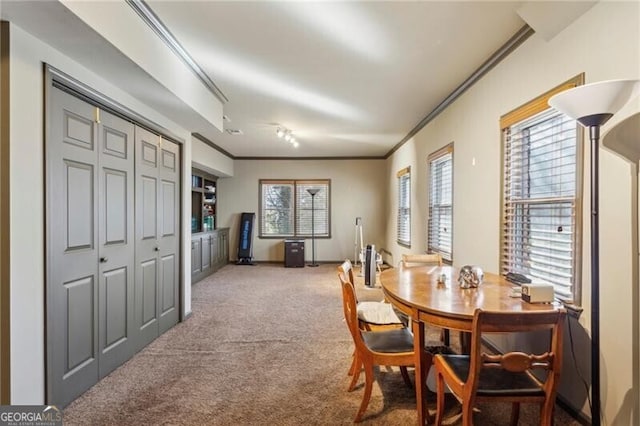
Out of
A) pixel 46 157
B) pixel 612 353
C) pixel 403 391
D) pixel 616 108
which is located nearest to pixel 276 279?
pixel 403 391

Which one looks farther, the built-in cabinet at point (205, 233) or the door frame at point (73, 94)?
the built-in cabinet at point (205, 233)

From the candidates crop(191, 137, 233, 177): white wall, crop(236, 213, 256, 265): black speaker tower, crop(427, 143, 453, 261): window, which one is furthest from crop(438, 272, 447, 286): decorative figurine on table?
crop(236, 213, 256, 265): black speaker tower

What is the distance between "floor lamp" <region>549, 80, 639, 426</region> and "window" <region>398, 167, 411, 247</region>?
13.9ft

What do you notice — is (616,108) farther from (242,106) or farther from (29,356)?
→ (242,106)

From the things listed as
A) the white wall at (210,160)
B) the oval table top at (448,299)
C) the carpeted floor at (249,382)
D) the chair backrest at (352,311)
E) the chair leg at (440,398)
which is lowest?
the carpeted floor at (249,382)

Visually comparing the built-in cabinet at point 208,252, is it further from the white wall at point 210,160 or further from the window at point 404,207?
the window at point 404,207

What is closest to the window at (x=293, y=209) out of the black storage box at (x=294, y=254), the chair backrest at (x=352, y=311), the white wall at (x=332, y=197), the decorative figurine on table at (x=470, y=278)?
the white wall at (x=332, y=197)

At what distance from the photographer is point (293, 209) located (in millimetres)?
7895

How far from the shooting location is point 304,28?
2.39 m

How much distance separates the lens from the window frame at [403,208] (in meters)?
5.75

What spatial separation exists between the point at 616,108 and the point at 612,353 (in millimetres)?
1270

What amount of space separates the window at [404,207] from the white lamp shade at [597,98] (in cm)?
427

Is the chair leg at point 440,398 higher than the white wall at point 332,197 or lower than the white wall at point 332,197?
lower

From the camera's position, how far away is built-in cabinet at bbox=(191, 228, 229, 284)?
5.52 meters
